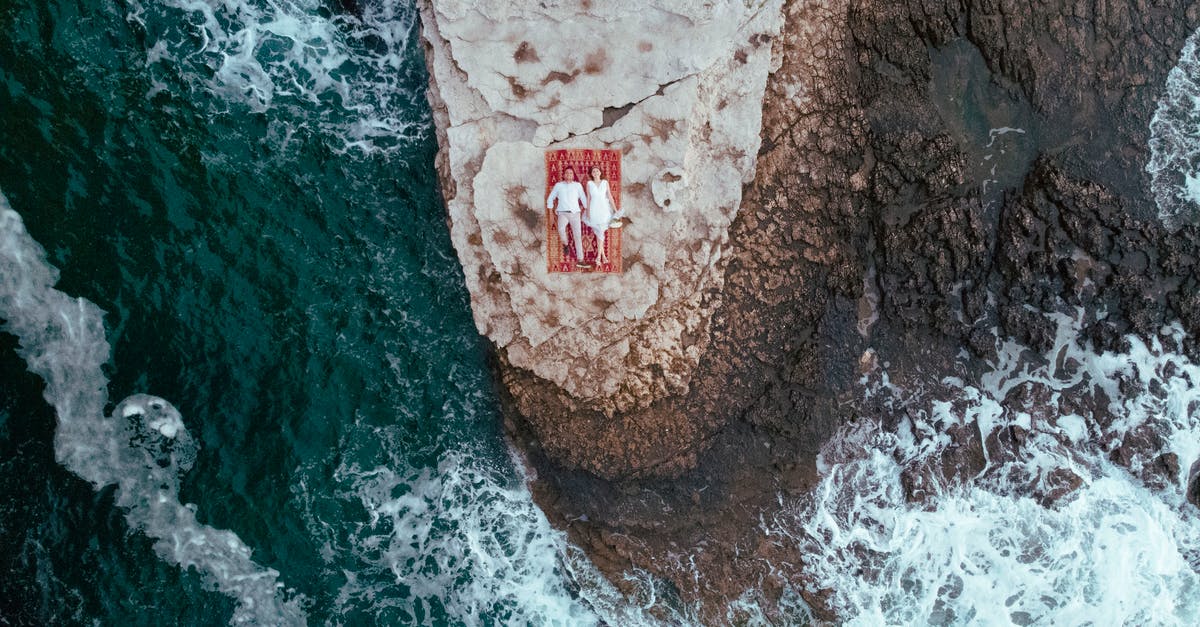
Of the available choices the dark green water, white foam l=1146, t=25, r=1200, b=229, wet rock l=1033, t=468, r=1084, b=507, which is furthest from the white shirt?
white foam l=1146, t=25, r=1200, b=229

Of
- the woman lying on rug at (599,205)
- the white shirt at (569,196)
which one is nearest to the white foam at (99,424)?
the white shirt at (569,196)

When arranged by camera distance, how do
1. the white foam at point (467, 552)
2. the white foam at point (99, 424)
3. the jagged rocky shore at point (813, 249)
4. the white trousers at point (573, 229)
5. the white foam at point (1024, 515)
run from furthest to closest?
the white foam at point (467, 552) → the white foam at point (99, 424) → the white foam at point (1024, 515) → the jagged rocky shore at point (813, 249) → the white trousers at point (573, 229)

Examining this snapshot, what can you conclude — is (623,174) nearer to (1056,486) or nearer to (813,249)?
(813,249)

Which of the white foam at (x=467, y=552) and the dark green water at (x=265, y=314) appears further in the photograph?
the white foam at (x=467, y=552)

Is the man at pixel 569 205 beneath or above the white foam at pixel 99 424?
above

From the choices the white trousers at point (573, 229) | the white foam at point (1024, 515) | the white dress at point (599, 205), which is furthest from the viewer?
the white foam at point (1024, 515)

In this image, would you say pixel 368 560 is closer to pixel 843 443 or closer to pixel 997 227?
pixel 843 443

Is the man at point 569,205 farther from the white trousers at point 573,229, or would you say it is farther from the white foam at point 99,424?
the white foam at point 99,424
